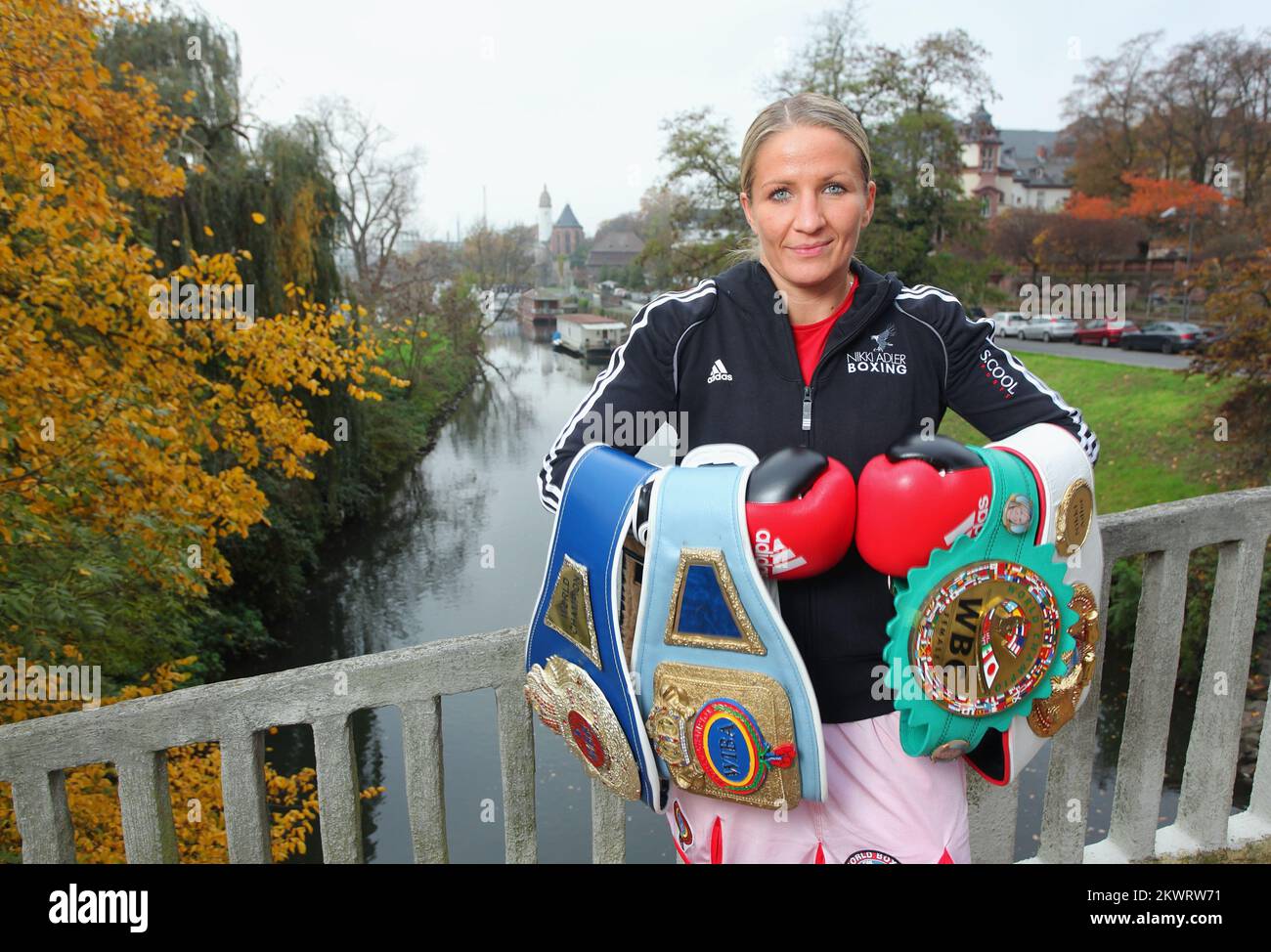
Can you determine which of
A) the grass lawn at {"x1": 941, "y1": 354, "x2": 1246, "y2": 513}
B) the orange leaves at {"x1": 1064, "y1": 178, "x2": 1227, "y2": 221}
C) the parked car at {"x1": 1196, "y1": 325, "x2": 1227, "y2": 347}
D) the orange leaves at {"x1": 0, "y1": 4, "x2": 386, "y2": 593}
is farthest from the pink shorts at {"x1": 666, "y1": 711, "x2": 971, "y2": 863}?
the orange leaves at {"x1": 1064, "y1": 178, "x2": 1227, "y2": 221}

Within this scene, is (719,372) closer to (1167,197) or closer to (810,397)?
(810,397)

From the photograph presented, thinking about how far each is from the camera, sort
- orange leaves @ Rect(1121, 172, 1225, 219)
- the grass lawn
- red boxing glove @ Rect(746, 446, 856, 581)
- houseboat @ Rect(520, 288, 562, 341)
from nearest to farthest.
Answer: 1. red boxing glove @ Rect(746, 446, 856, 581)
2. the grass lawn
3. orange leaves @ Rect(1121, 172, 1225, 219)
4. houseboat @ Rect(520, 288, 562, 341)

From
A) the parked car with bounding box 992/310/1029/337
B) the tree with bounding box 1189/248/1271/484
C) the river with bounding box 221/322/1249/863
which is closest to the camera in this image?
the river with bounding box 221/322/1249/863

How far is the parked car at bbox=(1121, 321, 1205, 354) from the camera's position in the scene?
22625 mm

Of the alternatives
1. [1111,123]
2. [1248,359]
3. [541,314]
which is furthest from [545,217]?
[1248,359]

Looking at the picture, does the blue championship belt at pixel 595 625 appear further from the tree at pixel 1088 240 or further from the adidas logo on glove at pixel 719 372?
the tree at pixel 1088 240

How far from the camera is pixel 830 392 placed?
1.64 m

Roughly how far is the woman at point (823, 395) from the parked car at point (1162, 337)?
930 inches

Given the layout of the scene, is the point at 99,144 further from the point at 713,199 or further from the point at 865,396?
the point at 713,199

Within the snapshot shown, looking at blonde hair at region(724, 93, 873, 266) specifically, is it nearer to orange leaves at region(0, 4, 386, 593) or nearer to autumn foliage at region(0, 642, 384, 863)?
autumn foliage at region(0, 642, 384, 863)

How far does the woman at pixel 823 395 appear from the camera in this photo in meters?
1.60

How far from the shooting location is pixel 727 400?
165cm

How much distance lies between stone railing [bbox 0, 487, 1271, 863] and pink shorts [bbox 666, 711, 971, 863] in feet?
1.36

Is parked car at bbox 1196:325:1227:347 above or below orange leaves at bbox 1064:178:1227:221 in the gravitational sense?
below
